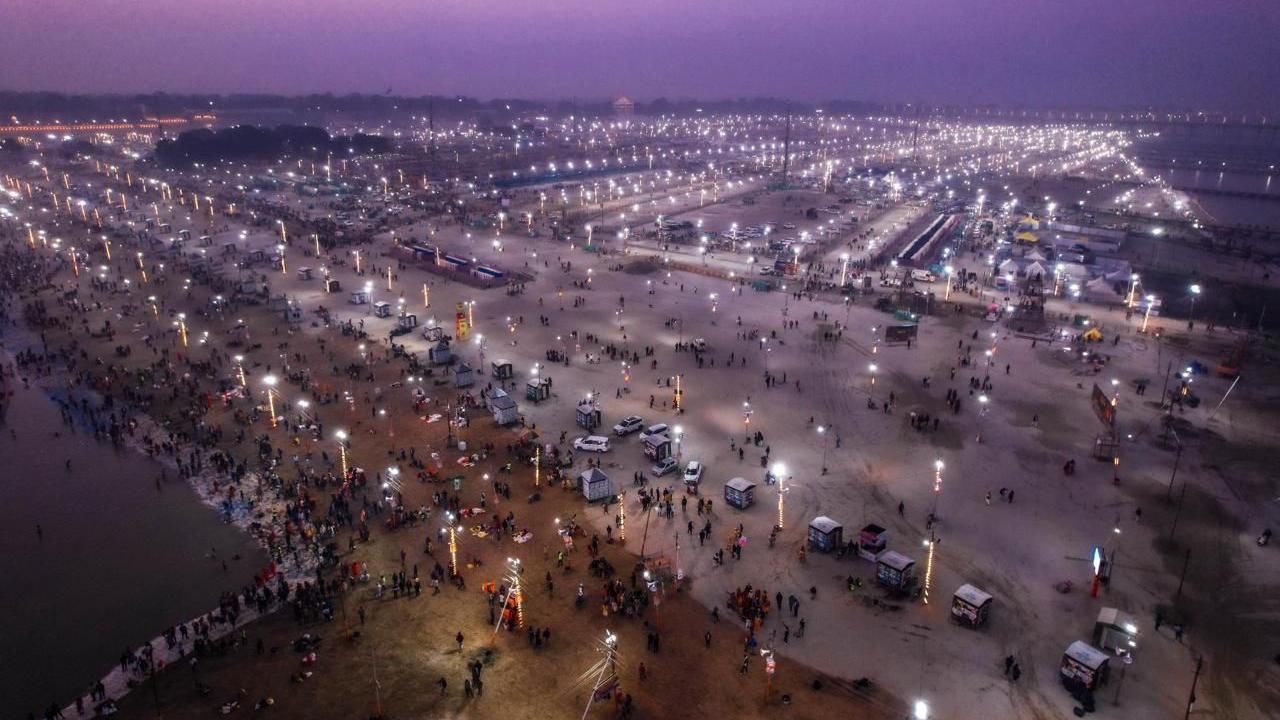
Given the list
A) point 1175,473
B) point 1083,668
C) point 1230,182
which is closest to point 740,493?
point 1083,668

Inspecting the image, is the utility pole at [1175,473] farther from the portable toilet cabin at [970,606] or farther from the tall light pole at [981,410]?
the portable toilet cabin at [970,606]

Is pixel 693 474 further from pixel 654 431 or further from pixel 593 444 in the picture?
pixel 593 444

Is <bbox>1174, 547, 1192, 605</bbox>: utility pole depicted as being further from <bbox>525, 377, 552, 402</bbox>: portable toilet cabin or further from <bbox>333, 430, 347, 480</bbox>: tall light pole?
<bbox>333, 430, 347, 480</bbox>: tall light pole

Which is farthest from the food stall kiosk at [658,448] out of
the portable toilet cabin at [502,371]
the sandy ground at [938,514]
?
the portable toilet cabin at [502,371]

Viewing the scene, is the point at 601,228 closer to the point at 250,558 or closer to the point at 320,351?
the point at 320,351

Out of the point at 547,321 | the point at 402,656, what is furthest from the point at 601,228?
the point at 402,656
